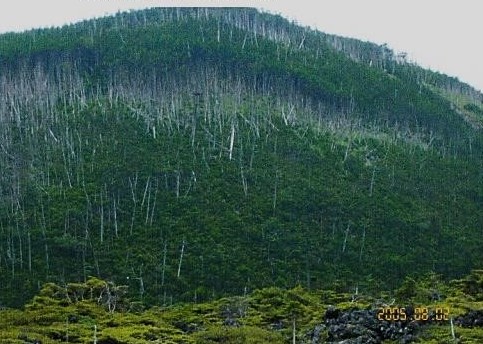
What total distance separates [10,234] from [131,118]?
1396 inches

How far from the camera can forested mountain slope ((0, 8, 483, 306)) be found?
76750 millimetres

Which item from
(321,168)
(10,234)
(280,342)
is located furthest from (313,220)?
(280,342)

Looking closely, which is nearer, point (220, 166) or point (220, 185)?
point (220, 185)

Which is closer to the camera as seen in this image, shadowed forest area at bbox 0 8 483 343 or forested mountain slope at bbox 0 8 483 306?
shadowed forest area at bbox 0 8 483 343

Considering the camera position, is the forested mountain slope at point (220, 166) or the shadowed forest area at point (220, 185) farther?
the forested mountain slope at point (220, 166)

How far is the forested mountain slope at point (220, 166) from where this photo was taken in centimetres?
7675

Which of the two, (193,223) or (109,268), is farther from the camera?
(193,223)

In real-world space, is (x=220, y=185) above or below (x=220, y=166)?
below

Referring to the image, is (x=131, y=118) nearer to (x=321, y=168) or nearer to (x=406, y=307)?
(x=321, y=168)

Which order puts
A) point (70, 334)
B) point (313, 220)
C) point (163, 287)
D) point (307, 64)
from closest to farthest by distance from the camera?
point (70, 334) → point (163, 287) → point (313, 220) → point (307, 64)

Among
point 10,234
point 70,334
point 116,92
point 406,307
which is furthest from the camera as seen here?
point 116,92

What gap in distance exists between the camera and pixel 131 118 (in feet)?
362

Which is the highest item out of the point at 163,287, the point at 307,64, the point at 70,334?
the point at 307,64

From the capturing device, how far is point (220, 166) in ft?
321
